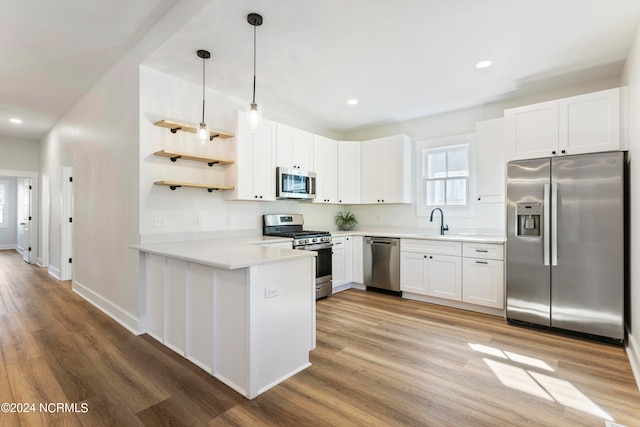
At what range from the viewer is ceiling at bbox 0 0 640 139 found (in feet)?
7.59

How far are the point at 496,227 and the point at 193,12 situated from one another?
4.20m

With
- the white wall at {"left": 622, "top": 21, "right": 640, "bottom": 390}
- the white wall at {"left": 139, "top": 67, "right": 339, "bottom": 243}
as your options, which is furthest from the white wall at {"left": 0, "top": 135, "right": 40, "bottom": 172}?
the white wall at {"left": 622, "top": 21, "right": 640, "bottom": 390}

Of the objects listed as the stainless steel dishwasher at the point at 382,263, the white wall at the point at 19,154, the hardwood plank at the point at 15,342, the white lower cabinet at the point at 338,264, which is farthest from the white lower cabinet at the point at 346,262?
the white wall at the point at 19,154

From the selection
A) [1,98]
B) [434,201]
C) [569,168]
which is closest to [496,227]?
[434,201]

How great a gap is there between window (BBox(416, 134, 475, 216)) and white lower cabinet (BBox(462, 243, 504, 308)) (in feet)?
2.80

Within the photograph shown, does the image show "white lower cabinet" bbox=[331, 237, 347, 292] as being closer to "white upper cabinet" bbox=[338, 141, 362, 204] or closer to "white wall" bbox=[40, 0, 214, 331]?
"white upper cabinet" bbox=[338, 141, 362, 204]

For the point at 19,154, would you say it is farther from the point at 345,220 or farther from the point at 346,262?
the point at 346,262

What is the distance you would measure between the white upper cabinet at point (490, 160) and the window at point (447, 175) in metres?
0.22

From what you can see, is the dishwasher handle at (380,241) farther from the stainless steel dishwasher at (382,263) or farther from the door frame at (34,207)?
the door frame at (34,207)

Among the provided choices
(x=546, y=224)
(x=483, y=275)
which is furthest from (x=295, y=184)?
(x=546, y=224)

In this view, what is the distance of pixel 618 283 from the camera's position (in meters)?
2.83

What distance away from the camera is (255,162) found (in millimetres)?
3869

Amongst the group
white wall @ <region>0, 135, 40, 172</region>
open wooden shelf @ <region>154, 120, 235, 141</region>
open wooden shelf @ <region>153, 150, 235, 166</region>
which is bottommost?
open wooden shelf @ <region>153, 150, 235, 166</region>

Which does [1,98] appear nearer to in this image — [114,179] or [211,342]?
[114,179]
